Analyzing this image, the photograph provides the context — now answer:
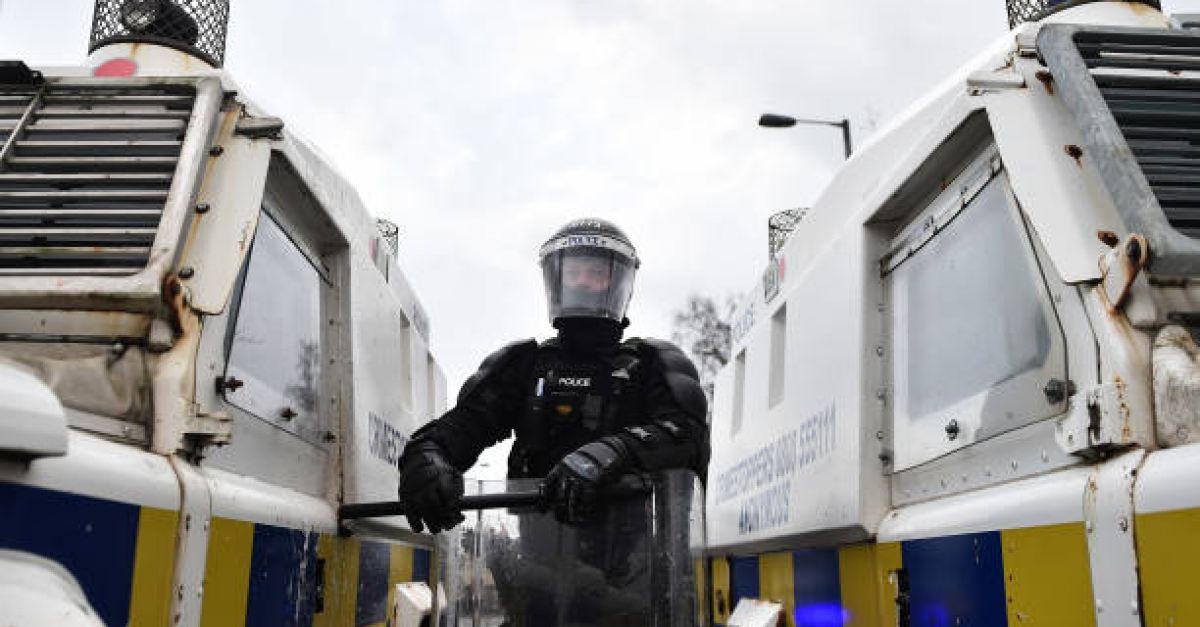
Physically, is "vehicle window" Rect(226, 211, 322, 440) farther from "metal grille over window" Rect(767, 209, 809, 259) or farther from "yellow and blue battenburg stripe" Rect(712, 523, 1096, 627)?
"metal grille over window" Rect(767, 209, 809, 259)

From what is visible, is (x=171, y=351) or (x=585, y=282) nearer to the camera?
(x=171, y=351)

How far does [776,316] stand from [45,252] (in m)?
3.15

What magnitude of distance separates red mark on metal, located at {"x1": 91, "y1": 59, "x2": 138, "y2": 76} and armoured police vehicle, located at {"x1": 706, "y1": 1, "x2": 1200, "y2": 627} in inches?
91.9

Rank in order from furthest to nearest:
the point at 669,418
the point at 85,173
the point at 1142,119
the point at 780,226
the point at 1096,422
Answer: the point at 780,226
the point at 669,418
the point at 85,173
the point at 1142,119
the point at 1096,422

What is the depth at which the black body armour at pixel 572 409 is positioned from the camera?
126 inches

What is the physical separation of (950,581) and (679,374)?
110cm

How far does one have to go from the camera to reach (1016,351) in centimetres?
228

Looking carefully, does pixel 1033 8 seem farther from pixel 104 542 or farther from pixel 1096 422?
pixel 104 542

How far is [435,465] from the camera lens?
2.73 metres

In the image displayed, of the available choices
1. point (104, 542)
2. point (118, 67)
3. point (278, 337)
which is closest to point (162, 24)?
point (118, 67)

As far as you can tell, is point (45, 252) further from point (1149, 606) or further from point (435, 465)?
point (1149, 606)

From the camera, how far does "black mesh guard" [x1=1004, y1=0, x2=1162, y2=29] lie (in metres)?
2.98

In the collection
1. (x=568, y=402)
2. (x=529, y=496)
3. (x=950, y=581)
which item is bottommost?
(x=950, y=581)

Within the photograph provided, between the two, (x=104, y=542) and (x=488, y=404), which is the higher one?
(x=488, y=404)
